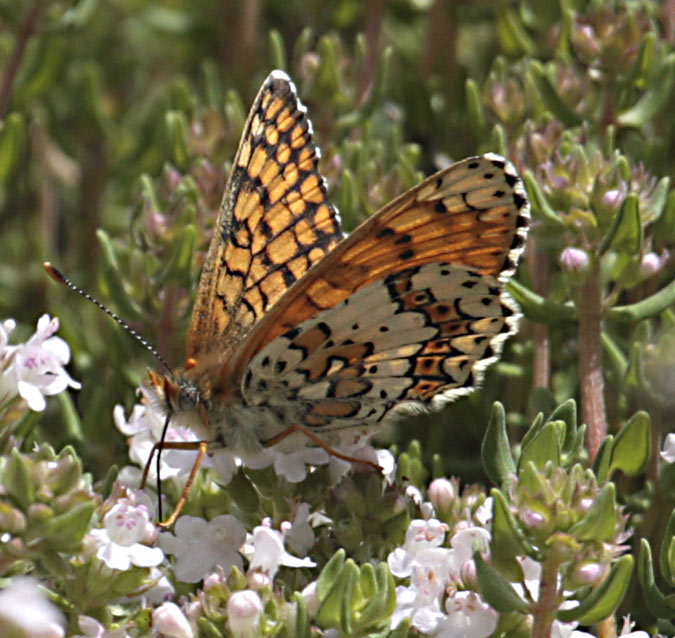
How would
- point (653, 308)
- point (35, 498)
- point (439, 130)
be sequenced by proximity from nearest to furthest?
point (35, 498), point (653, 308), point (439, 130)

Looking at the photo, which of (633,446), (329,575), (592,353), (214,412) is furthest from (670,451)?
(214,412)

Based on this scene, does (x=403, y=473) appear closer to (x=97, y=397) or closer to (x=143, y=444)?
(x=143, y=444)

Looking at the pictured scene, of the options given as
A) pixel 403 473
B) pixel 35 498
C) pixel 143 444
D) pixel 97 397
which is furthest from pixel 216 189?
pixel 35 498

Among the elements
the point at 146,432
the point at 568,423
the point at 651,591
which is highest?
the point at 146,432

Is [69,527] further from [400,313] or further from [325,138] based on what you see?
[325,138]

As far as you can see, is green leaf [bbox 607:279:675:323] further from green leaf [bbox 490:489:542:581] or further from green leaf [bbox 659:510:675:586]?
green leaf [bbox 490:489:542:581]

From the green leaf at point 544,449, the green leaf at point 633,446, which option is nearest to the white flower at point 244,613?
the green leaf at point 544,449

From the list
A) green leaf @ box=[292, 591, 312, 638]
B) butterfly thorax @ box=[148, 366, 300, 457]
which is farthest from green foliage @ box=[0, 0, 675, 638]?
butterfly thorax @ box=[148, 366, 300, 457]
